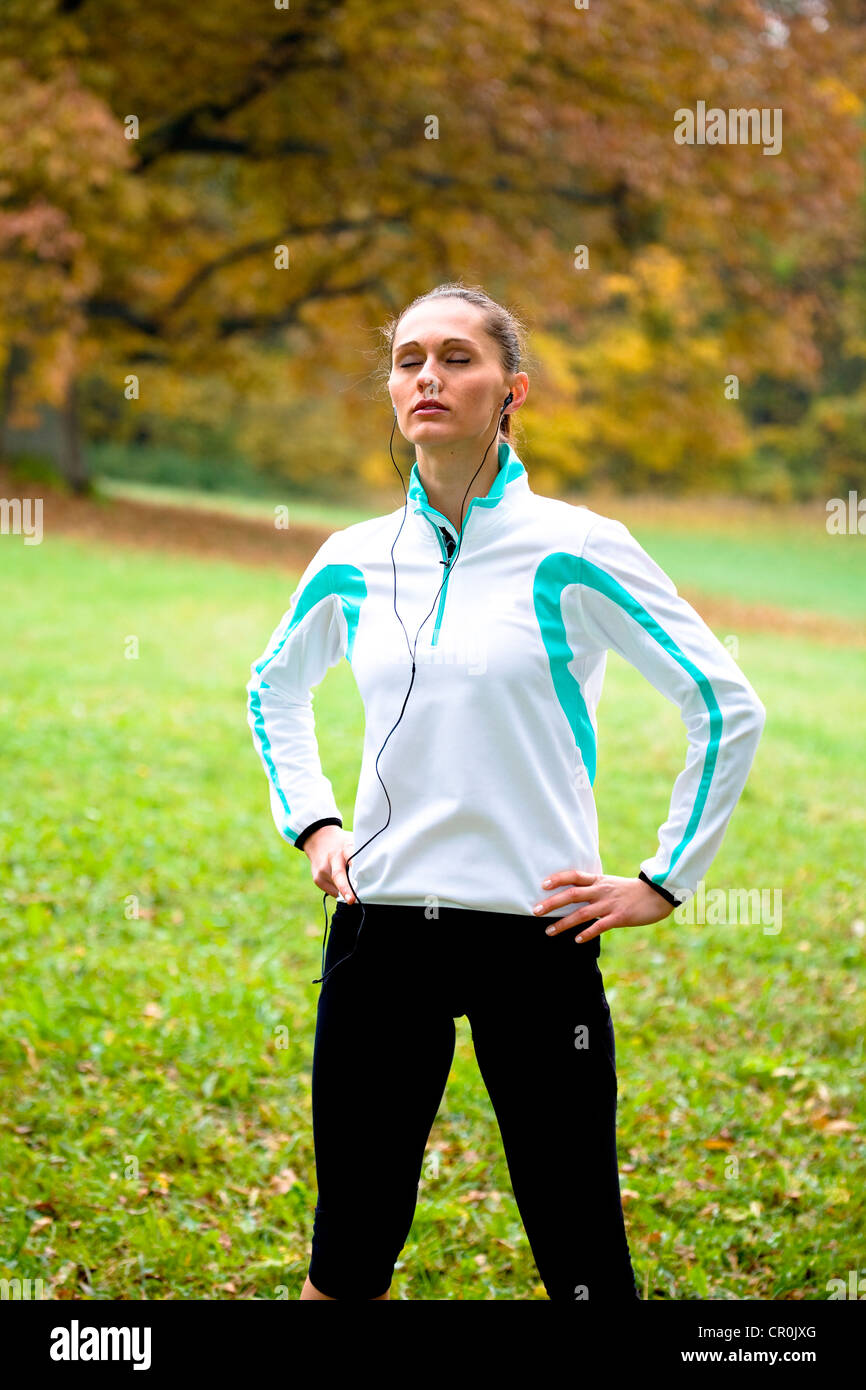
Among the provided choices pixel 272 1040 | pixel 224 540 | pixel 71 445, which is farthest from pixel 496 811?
pixel 71 445

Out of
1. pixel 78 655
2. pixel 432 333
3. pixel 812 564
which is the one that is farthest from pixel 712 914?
pixel 812 564

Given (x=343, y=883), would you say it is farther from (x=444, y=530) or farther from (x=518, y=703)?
(x=444, y=530)

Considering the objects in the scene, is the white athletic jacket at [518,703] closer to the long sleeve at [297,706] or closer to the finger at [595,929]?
the finger at [595,929]

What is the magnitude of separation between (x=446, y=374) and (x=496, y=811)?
0.74 meters

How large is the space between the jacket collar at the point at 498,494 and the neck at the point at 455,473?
0.02 metres

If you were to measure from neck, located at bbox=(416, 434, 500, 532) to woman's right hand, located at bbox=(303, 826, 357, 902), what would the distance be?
24.3 inches

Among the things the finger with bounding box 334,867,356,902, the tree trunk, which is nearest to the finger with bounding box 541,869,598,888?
the finger with bounding box 334,867,356,902

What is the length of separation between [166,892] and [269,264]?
16.2 metres

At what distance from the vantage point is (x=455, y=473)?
221 cm

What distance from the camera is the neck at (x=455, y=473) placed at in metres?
2.20

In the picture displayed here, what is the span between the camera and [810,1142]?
3.90m

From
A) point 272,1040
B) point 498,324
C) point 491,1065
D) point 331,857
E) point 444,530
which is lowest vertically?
point 272,1040

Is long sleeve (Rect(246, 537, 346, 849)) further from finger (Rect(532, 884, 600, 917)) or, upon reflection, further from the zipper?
finger (Rect(532, 884, 600, 917))

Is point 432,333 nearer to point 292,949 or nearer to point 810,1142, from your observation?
point 810,1142
